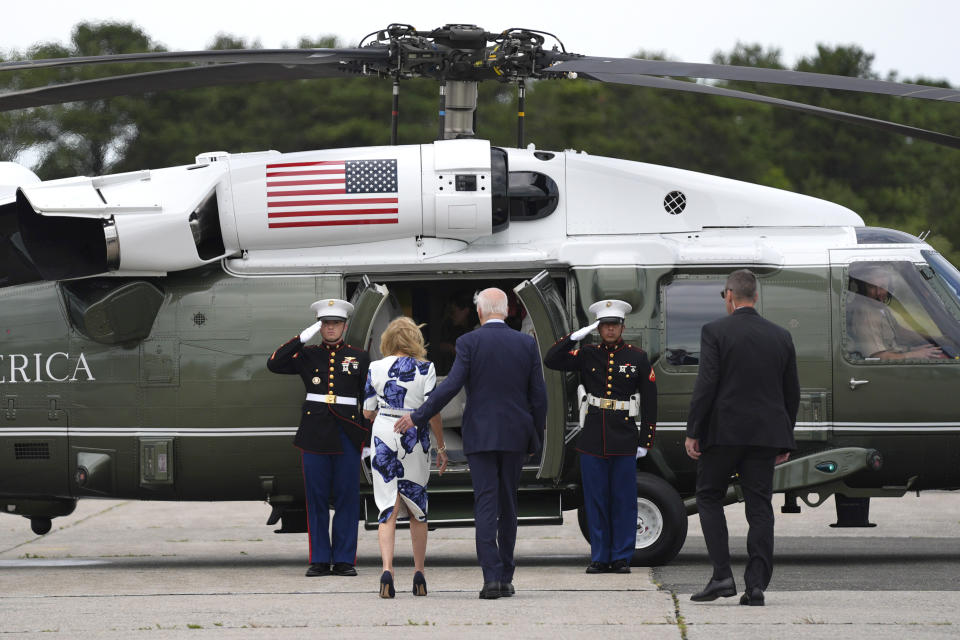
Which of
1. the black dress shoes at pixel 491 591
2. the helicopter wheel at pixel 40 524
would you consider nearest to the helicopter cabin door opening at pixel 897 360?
the black dress shoes at pixel 491 591

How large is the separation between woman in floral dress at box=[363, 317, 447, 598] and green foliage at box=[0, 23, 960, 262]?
802 inches

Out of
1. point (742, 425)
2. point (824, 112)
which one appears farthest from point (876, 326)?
point (742, 425)

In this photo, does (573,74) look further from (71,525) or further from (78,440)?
(71,525)

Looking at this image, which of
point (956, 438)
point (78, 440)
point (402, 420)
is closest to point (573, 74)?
point (402, 420)

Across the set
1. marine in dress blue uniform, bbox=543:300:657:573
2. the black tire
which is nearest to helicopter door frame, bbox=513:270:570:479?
marine in dress blue uniform, bbox=543:300:657:573

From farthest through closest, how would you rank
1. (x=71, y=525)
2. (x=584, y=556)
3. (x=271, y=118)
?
(x=271, y=118), (x=71, y=525), (x=584, y=556)

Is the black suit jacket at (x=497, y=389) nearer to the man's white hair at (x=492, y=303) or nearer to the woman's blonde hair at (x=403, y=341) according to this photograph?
the man's white hair at (x=492, y=303)

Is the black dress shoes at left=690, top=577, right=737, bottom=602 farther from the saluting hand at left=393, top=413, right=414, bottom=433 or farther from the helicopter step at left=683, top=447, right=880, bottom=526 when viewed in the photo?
the helicopter step at left=683, top=447, right=880, bottom=526

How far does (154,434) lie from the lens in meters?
10.2

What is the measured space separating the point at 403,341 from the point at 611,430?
1.85m

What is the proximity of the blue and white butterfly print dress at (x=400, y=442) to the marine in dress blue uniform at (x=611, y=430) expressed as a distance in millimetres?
1503

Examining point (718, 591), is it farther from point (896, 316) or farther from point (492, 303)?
point (896, 316)

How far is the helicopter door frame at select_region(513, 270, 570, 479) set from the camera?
984cm

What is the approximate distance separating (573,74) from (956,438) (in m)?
3.76
